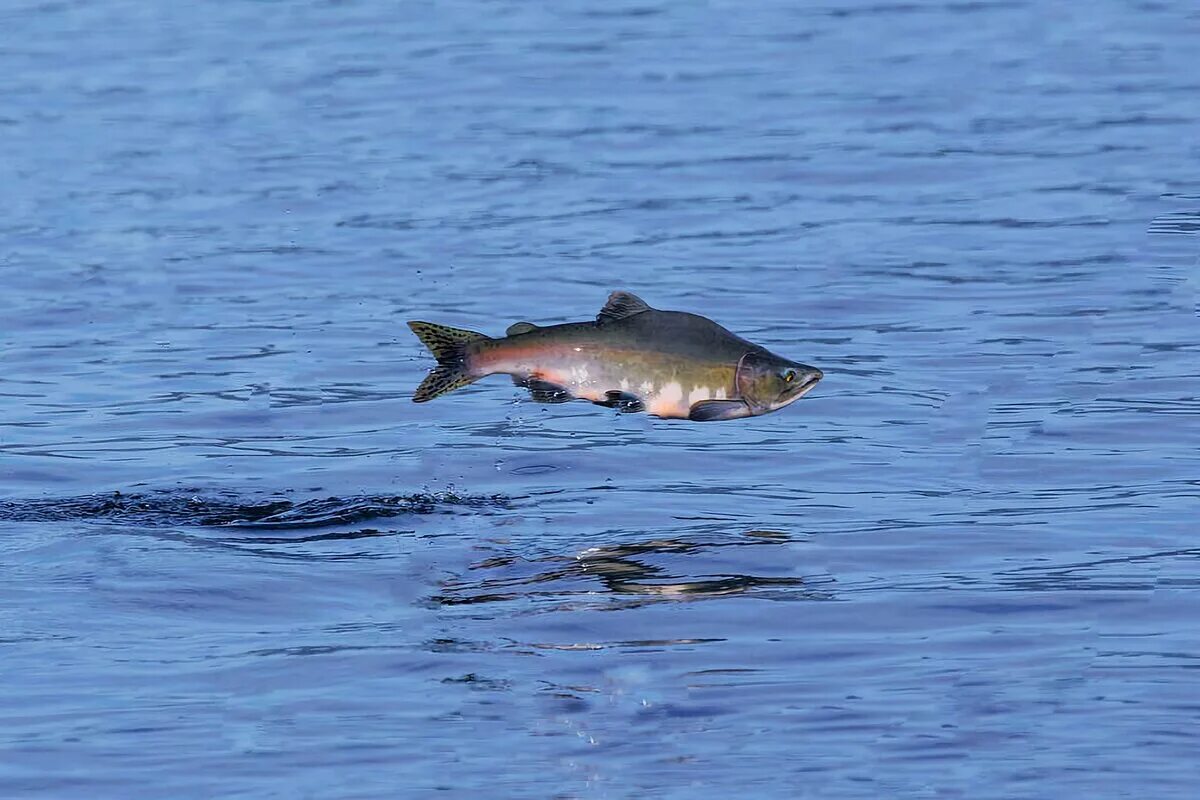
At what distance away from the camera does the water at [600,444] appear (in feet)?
27.8

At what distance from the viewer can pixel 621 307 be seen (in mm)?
10078

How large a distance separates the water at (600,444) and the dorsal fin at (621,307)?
1210mm

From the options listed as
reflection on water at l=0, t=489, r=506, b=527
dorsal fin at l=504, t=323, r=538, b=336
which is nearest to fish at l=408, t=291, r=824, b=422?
dorsal fin at l=504, t=323, r=538, b=336

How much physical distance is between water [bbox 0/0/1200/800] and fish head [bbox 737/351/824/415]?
85 cm

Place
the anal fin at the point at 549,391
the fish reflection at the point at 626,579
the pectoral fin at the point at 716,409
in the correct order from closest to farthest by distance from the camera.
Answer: the pectoral fin at the point at 716,409 < the anal fin at the point at 549,391 < the fish reflection at the point at 626,579

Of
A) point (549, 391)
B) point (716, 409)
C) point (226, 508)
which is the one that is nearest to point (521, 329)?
point (549, 391)

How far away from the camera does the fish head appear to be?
10.0 metres

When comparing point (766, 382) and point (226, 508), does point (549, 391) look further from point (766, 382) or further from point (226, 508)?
point (226, 508)

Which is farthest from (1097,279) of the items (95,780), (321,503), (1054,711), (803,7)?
(803,7)

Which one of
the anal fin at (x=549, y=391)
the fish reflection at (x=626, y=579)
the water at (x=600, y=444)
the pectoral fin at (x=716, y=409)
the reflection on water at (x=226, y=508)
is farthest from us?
the reflection on water at (x=226, y=508)

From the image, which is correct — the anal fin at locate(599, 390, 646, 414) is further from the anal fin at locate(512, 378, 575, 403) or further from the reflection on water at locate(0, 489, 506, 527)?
the reflection on water at locate(0, 489, 506, 527)

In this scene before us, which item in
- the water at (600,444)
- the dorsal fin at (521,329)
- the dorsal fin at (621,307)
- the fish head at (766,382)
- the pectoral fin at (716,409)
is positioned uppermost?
the dorsal fin at (621,307)

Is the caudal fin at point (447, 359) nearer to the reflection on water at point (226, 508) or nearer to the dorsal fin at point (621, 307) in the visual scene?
the dorsal fin at point (621, 307)

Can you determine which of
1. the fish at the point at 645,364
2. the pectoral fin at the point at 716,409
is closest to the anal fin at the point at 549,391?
the fish at the point at 645,364
